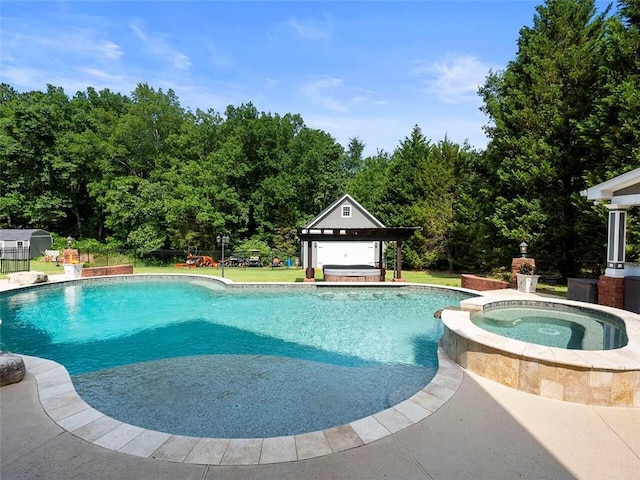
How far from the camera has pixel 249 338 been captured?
7.67m

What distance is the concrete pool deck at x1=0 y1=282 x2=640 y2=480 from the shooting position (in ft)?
8.77

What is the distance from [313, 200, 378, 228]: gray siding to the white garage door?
128 cm

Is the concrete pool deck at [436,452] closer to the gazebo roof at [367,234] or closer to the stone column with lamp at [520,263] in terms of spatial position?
the stone column with lamp at [520,263]

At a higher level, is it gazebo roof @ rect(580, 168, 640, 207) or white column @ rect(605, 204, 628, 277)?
gazebo roof @ rect(580, 168, 640, 207)

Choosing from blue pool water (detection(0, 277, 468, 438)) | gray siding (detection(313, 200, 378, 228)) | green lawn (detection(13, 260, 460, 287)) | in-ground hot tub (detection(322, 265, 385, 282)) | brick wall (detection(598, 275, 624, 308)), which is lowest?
blue pool water (detection(0, 277, 468, 438))

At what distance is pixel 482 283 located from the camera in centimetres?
1302

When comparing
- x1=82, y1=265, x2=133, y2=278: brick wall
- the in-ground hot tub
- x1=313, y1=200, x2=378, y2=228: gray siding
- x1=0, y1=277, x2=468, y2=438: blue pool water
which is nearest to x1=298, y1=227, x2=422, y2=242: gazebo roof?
the in-ground hot tub

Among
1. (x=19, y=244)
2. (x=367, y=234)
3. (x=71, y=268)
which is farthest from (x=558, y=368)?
(x=19, y=244)

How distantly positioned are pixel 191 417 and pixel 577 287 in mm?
10521

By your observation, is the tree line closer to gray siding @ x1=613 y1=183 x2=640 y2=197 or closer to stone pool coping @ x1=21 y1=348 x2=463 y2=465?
gray siding @ x1=613 y1=183 x2=640 y2=197

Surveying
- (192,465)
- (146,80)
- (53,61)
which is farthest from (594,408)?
(146,80)

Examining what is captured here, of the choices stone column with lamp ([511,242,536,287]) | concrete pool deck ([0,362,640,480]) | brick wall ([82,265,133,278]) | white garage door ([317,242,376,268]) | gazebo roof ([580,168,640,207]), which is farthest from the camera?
white garage door ([317,242,376,268])

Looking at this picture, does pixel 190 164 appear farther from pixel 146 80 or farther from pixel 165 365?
pixel 165 365

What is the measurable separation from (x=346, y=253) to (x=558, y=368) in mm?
19268
